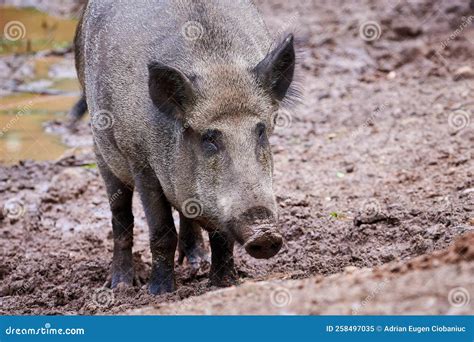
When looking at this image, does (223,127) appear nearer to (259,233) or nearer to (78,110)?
(259,233)

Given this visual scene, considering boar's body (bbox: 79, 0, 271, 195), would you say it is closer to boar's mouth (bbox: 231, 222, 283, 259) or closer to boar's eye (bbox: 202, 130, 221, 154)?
boar's eye (bbox: 202, 130, 221, 154)

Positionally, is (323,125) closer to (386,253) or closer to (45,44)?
(386,253)

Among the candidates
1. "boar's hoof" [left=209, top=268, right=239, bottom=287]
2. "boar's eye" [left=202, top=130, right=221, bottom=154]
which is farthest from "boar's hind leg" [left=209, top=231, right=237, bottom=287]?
"boar's eye" [left=202, top=130, right=221, bottom=154]

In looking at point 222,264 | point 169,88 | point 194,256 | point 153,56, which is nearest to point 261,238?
point 169,88

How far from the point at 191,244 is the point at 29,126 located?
4315 mm

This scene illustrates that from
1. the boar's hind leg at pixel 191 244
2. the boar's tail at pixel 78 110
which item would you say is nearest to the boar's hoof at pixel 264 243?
the boar's hind leg at pixel 191 244

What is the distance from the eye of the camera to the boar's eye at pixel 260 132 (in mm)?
6047

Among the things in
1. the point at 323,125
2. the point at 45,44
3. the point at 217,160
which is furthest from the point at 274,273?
the point at 45,44

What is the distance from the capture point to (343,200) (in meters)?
8.87

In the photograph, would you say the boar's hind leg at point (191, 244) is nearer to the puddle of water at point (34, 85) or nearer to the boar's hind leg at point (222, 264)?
the boar's hind leg at point (222, 264)

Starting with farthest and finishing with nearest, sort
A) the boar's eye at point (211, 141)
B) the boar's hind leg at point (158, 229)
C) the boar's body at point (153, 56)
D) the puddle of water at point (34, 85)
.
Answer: the puddle of water at point (34, 85)
the boar's hind leg at point (158, 229)
the boar's body at point (153, 56)
the boar's eye at point (211, 141)

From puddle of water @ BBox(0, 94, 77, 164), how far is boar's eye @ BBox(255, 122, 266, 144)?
510cm

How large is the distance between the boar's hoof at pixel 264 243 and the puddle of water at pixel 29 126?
567 cm

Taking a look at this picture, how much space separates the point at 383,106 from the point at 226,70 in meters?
5.59
